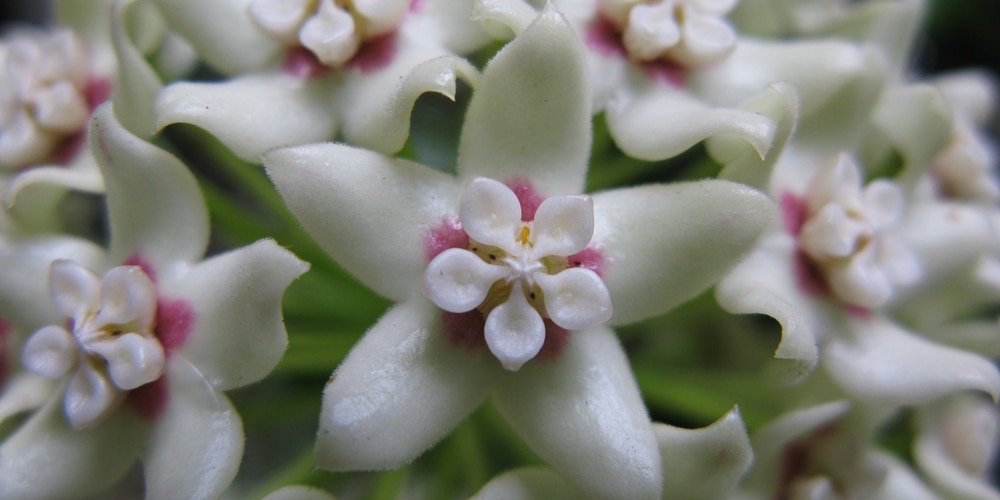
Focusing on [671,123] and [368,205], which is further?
[671,123]

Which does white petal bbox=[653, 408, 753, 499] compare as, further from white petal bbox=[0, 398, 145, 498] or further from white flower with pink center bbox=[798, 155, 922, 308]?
white petal bbox=[0, 398, 145, 498]

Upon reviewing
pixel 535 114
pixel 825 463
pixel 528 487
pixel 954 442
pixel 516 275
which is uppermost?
pixel 535 114

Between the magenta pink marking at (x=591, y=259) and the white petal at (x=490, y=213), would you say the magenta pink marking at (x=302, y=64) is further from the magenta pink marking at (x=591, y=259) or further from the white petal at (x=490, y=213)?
the magenta pink marking at (x=591, y=259)

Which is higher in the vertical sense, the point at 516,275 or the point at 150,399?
the point at 516,275

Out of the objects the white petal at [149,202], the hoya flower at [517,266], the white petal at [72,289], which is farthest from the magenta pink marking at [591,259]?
the white petal at [72,289]

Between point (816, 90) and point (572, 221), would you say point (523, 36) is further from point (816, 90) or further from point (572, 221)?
point (816, 90)

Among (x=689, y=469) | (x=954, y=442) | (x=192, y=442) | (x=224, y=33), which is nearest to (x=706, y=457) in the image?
(x=689, y=469)

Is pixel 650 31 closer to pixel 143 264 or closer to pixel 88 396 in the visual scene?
pixel 143 264
